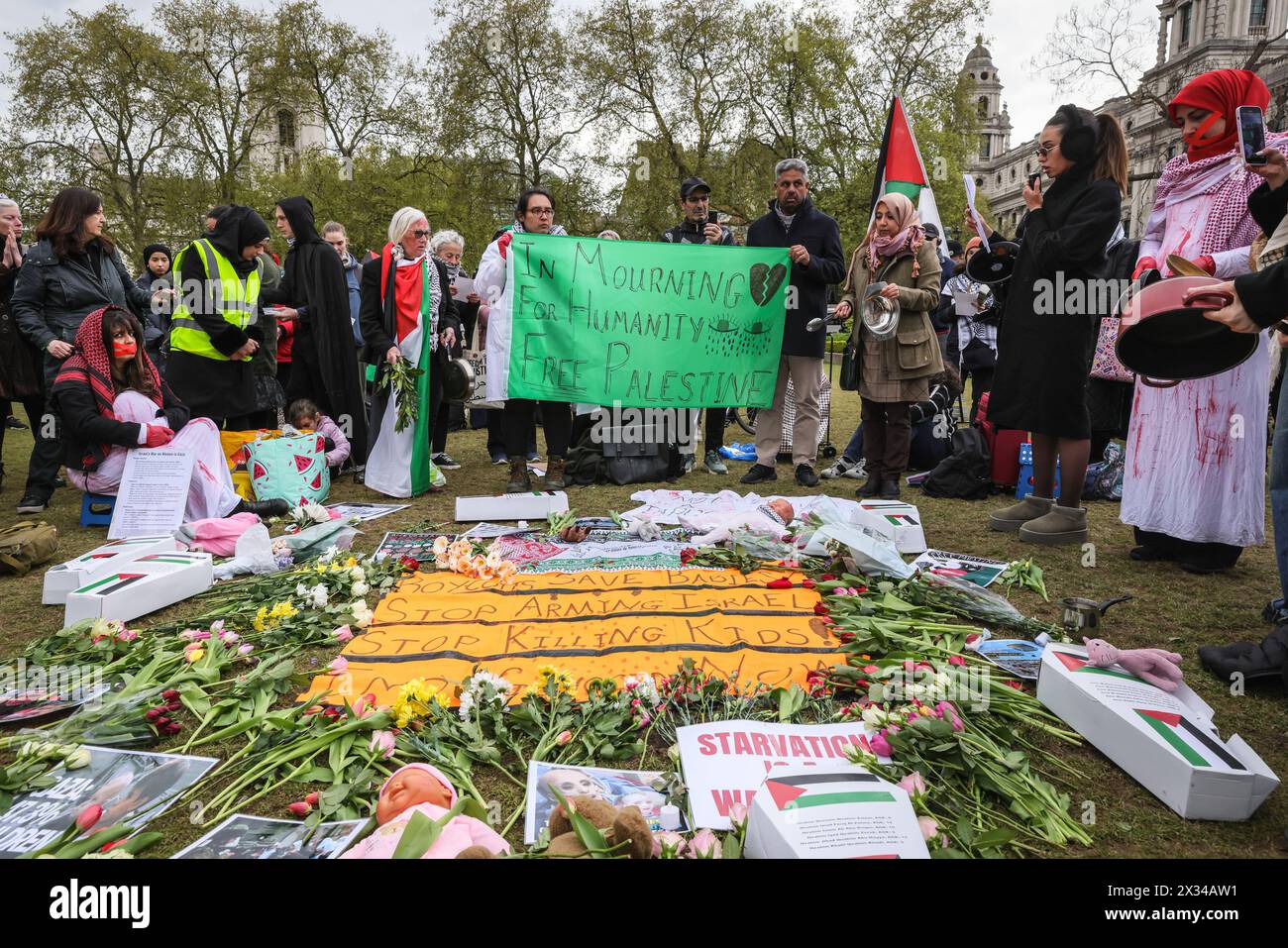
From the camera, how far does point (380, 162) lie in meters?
27.6

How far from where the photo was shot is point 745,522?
15.8ft

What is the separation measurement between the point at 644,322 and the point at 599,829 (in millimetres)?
5274

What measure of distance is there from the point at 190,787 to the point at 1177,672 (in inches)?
113

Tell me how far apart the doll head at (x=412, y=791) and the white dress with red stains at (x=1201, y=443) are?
3.99 metres

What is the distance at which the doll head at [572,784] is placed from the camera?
6.98ft

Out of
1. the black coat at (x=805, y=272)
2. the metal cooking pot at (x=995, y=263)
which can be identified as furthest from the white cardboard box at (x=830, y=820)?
the black coat at (x=805, y=272)

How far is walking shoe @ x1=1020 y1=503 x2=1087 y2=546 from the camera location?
4797 millimetres

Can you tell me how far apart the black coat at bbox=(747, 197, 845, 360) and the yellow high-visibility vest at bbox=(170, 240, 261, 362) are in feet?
13.4

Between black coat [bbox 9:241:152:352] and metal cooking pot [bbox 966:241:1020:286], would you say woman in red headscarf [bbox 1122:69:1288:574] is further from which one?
black coat [bbox 9:241:152:352]

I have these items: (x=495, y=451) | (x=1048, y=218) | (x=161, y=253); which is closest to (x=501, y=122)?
(x=161, y=253)

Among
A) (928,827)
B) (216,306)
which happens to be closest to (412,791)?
(928,827)

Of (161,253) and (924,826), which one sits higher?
(161,253)
